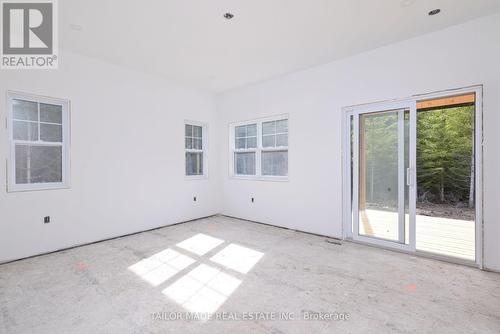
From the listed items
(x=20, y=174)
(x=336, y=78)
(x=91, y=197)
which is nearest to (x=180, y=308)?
(x=91, y=197)

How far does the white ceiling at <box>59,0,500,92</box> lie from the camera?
2545 mm

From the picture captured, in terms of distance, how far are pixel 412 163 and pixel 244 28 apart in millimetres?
2842

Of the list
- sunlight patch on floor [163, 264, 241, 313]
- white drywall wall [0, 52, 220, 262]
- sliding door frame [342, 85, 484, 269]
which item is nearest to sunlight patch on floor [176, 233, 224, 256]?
sunlight patch on floor [163, 264, 241, 313]

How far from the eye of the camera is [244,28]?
2959 millimetres

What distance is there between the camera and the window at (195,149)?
5262 millimetres

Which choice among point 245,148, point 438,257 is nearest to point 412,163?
point 438,257

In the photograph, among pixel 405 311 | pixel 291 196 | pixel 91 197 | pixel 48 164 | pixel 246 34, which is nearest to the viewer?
pixel 405 311

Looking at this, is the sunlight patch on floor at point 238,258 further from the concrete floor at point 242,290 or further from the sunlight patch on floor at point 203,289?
the sunlight patch on floor at point 203,289

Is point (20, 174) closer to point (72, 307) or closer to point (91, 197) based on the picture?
point (91, 197)

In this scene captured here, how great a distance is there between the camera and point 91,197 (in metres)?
3.75

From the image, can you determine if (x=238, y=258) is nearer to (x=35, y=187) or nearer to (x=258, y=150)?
(x=258, y=150)

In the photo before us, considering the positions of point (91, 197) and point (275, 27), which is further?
point (91, 197)

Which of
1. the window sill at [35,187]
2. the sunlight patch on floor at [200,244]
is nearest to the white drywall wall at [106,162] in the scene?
the window sill at [35,187]

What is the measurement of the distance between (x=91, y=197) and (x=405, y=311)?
13.9 ft
